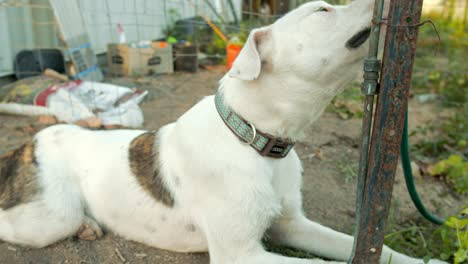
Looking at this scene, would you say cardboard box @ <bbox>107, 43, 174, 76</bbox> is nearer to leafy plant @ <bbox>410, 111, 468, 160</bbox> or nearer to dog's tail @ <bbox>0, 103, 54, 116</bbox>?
dog's tail @ <bbox>0, 103, 54, 116</bbox>

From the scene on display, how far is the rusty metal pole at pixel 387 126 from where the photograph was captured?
5.49 ft

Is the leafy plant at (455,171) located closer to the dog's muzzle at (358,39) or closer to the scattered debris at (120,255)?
the dog's muzzle at (358,39)

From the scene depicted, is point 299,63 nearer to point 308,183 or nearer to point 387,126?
point 387,126

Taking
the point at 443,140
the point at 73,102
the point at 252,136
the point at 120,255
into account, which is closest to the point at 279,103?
the point at 252,136

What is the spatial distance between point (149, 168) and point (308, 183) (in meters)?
1.56

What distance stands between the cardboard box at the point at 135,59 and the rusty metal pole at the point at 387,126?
5.34m

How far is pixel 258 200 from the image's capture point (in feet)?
7.46

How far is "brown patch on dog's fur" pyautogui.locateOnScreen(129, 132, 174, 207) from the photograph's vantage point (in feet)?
8.55

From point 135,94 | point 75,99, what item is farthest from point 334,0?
point 75,99

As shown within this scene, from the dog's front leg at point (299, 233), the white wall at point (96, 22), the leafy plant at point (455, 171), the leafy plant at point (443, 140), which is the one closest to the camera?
the dog's front leg at point (299, 233)

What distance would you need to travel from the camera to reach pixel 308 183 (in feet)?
12.2

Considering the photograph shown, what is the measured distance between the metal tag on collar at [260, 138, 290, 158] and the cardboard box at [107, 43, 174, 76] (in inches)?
189

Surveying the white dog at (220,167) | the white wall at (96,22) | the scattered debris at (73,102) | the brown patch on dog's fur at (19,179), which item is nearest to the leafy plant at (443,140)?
the white dog at (220,167)

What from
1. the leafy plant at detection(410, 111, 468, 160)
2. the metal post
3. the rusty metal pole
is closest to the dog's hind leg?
the rusty metal pole
